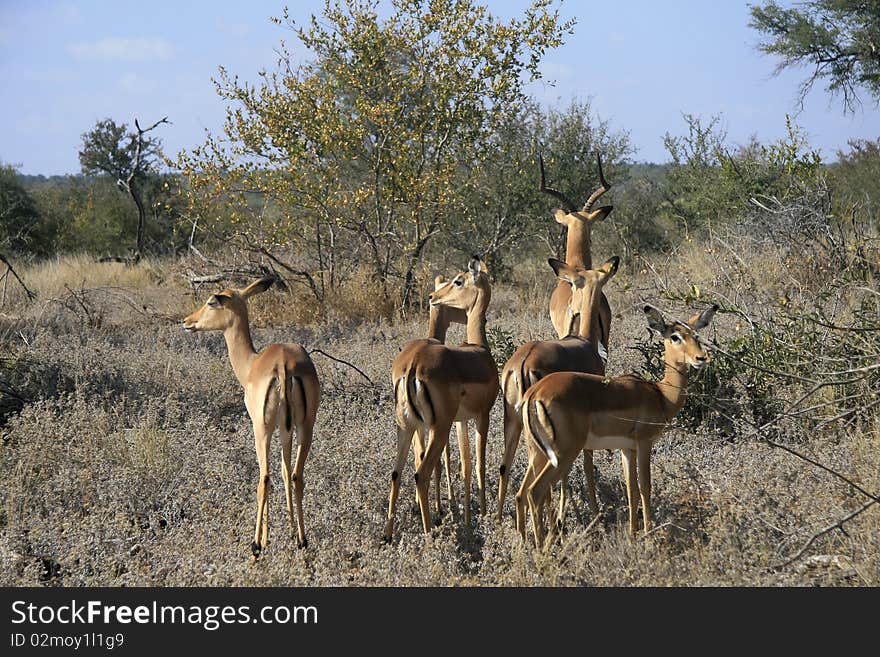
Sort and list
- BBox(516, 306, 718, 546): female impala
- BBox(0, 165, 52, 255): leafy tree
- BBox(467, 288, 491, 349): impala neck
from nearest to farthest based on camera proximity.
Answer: BBox(516, 306, 718, 546): female impala < BBox(467, 288, 491, 349): impala neck < BBox(0, 165, 52, 255): leafy tree

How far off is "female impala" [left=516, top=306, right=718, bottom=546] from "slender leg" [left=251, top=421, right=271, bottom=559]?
52.3 inches

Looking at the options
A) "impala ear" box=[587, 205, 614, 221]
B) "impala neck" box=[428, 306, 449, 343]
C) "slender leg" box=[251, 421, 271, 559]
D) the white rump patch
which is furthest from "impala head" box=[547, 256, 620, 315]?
"impala ear" box=[587, 205, 614, 221]

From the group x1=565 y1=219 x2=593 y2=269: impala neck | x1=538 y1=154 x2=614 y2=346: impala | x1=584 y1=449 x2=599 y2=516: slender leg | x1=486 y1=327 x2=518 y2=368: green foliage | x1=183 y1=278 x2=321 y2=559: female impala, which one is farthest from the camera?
x1=565 y1=219 x2=593 y2=269: impala neck

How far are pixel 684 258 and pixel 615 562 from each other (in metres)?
9.40

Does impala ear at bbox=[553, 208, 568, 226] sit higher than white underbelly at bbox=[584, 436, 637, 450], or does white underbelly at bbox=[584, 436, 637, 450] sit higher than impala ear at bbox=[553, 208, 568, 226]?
impala ear at bbox=[553, 208, 568, 226]

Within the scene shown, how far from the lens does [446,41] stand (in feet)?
38.4

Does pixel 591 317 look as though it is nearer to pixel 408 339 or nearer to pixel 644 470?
pixel 644 470

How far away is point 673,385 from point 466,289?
1.77 metres

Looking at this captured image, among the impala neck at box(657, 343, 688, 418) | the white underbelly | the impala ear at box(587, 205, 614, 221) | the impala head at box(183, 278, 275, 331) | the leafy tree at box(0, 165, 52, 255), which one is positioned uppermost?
the leafy tree at box(0, 165, 52, 255)

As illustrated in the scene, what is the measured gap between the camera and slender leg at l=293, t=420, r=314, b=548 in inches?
200

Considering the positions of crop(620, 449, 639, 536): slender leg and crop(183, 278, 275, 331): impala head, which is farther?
crop(183, 278, 275, 331): impala head

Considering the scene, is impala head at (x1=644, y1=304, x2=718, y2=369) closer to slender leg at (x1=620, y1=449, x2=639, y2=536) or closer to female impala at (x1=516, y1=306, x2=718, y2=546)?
female impala at (x1=516, y1=306, x2=718, y2=546)

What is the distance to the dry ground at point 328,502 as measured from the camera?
445 cm

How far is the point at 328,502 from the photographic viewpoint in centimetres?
554
